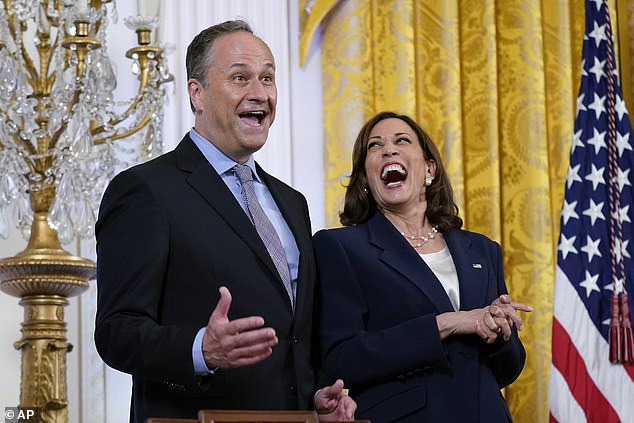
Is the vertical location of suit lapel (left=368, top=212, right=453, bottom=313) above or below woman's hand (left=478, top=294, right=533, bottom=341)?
above

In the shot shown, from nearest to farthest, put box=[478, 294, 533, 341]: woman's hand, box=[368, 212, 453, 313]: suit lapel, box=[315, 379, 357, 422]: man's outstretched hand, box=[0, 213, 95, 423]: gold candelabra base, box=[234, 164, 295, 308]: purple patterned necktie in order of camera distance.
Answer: box=[315, 379, 357, 422]: man's outstretched hand → box=[234, 164, 295, 308]: purple patterned necktie → box=[478, 294, 533, 341]: woman's hand → box=[368, 212, 453, 313]: suit lapel → box=[0, 213, 95, 423]: gold candelabra base

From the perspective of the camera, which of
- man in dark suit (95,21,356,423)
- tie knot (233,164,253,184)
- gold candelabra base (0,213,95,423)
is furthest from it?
gold candelabra base (0,213,95,423)

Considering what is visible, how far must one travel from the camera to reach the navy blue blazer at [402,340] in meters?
2.72

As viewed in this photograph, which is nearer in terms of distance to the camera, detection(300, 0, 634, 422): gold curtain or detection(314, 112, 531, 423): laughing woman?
detection(314, 112, 531, 423): laughing woman

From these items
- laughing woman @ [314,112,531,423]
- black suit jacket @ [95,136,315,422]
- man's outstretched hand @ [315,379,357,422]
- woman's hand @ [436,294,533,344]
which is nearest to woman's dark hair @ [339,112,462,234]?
laughing woman @ [314,112,531,423]

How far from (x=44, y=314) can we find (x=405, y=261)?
1.21 m

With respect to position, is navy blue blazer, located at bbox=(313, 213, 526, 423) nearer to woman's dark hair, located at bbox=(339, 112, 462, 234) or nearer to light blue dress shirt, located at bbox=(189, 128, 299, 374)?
woman's dark hair, located at bbox=(339, 112, 462, 234)

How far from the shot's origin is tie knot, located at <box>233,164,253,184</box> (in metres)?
2.41

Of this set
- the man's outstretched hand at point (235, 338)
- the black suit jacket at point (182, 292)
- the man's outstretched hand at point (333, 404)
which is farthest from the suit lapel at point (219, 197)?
the man's outstretched hand at point (235, 338)

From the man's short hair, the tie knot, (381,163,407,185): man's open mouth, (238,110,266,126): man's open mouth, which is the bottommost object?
the tie knot

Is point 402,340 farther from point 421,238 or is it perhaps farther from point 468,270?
point 421,238

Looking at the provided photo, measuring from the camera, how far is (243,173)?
242 centimetres

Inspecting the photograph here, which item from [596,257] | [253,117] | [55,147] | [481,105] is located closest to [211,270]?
[253,117]

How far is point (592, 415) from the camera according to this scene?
3.91 meters
